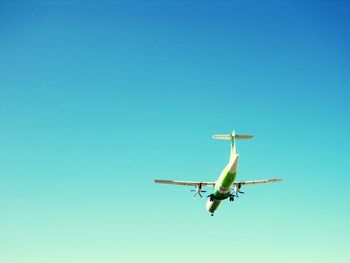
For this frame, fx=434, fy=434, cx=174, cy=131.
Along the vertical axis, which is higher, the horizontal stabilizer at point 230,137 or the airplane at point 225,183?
the horizontal stabilizer at point 230,137

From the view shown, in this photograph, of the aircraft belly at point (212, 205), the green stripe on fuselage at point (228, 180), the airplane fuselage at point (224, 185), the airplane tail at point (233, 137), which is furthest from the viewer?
the aircraft belly at point (212, 205)

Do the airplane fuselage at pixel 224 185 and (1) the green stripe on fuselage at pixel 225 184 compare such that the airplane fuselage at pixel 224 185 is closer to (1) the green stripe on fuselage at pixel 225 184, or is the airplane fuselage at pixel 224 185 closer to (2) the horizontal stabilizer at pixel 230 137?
(1) the green stripe on fuselage at pixel 225 184

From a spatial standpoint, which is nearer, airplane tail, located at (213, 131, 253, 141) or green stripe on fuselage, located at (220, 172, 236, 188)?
green stripe on fuselage, located at (220, 172, 236, 188)

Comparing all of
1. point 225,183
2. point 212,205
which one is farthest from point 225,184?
point 212,205

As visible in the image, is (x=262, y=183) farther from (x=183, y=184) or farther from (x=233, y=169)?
(x=233, y=169)

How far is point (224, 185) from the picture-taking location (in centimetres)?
5462

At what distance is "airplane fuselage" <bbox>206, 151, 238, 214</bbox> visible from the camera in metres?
51.0

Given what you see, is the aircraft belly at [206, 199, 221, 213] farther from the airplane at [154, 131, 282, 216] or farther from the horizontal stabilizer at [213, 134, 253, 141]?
the horizontal stabilizer at [213, 134, 253, 141]

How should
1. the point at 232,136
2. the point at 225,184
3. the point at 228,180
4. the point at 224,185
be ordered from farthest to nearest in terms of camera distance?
the point at 232,136 → the point at 224,185 → the point at 225,184 → the point at 228,180

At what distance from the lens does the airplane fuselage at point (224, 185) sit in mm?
51000

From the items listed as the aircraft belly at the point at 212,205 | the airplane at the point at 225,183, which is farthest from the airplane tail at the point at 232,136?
the aircraft belly at the point at 212,205

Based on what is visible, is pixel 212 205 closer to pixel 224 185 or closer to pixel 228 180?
pixel 224 185

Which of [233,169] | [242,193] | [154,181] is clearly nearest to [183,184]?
[154,181]

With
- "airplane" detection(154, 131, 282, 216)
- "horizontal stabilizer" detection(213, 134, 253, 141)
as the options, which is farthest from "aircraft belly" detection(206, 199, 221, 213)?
"horizontal stabilizer" detection(213, 134, 253, 141)
